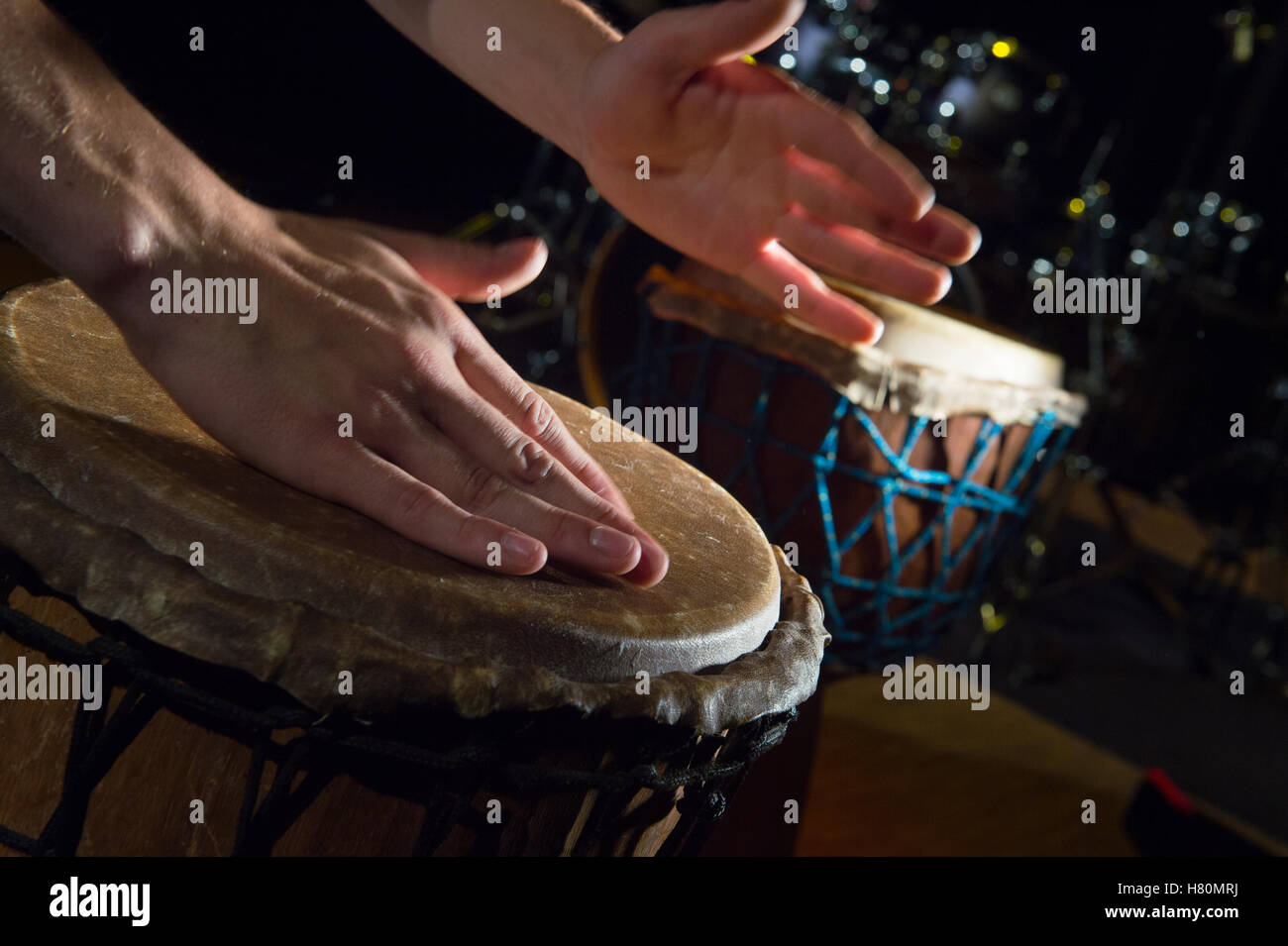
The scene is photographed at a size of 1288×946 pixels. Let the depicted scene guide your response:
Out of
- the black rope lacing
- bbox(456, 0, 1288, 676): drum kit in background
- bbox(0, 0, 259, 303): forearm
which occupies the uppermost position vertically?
bbox(0, 0, 259, 303): forearm

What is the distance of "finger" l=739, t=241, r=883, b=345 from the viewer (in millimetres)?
1205

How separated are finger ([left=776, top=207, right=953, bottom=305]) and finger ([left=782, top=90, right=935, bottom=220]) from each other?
9 centimetres

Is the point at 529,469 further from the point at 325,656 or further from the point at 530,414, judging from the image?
the point at 325,656

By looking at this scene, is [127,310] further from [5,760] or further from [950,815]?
[950,815]

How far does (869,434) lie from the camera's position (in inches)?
59.3

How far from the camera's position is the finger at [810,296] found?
1.21 meters

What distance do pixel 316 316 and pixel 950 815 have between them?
5.41 ft

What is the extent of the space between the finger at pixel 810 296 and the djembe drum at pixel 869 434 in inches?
4.3

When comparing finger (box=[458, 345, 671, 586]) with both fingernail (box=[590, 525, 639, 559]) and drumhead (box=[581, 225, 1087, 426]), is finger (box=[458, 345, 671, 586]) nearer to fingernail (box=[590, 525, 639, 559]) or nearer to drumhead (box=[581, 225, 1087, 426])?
fingernail (box=[590, 525, 639, 559])

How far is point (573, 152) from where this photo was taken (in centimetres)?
118

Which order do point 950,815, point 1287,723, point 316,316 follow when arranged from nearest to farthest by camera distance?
1. point 316,316
2. point 950,815
3. point 1287,723

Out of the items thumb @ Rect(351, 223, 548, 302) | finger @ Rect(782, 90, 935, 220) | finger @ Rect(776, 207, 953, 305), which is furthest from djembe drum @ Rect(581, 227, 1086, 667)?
thumb @ Rect(351, 223, 548, 302)

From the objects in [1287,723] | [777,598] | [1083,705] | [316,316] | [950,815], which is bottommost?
[1287,723]
